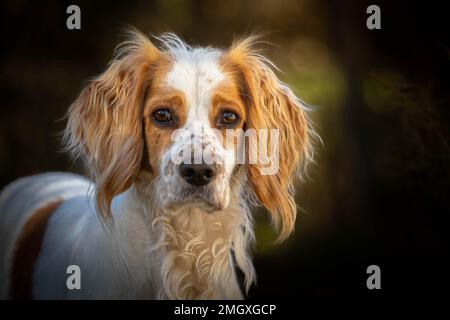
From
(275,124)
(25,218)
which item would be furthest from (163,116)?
(25,218)

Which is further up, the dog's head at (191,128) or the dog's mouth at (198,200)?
the dog's head at (191,128)

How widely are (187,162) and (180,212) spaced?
0.32 metres

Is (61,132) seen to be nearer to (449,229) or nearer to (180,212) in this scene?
(180,212)

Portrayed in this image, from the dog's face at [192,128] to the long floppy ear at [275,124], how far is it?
75 millimetres

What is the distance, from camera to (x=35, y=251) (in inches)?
108

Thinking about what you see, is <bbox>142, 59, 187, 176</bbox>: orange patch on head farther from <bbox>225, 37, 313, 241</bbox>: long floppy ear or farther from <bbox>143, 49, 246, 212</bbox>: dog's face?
<bbox>225, 37, 313, 241</bbox>: long floppy ear

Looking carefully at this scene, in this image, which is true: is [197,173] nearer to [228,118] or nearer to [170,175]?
[170,175]

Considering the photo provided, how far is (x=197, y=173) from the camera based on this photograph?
2189 millimetres

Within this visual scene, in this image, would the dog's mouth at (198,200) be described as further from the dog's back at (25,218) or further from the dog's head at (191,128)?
the dog's back at (25,218)

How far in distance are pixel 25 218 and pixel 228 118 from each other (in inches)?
45.3

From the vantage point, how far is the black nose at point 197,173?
2182mm

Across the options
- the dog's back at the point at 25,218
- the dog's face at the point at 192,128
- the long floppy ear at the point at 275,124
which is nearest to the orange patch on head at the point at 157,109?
the dog's face at the point at 192,128

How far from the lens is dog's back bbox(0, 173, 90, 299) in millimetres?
2758

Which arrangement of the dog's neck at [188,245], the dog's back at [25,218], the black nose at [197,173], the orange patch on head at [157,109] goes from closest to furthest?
the black nose at [197,173], the orange patch on head at [157,109], the dog's neck at [188,245], the dog's back at [25,218]
